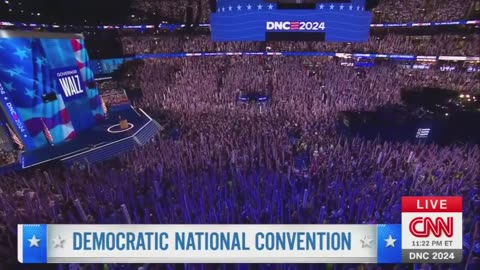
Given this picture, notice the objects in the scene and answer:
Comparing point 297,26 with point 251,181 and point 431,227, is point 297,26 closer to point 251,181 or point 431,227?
point 251,181

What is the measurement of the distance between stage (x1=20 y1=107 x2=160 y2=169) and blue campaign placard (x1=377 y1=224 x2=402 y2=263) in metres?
8.28

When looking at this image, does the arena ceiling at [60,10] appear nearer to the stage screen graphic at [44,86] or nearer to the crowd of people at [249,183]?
the stage screen graphic at [44,86]

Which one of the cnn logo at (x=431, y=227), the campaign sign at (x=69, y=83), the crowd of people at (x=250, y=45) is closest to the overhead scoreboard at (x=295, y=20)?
the campaign sign at (x=69, y=83)

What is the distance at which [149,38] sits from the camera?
35.7 m

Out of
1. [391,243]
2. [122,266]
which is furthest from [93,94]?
[391,243]

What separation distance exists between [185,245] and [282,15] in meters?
8.10

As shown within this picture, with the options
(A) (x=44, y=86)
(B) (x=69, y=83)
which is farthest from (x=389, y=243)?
(B) (x=69, y=83)

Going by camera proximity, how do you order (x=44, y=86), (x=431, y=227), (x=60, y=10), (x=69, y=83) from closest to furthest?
(x=431, y=227), (x=44, y=86), (x=69, y=83), (x=60, y=10)

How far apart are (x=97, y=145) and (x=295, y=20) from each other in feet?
25.0

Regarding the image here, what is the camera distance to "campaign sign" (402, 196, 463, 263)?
4727mm

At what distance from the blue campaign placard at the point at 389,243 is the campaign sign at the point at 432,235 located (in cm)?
7

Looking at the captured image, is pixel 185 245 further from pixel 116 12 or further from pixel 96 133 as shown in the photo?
pixel 116 12

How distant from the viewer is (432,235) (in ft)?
15.6

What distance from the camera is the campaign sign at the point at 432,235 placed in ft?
15.5
